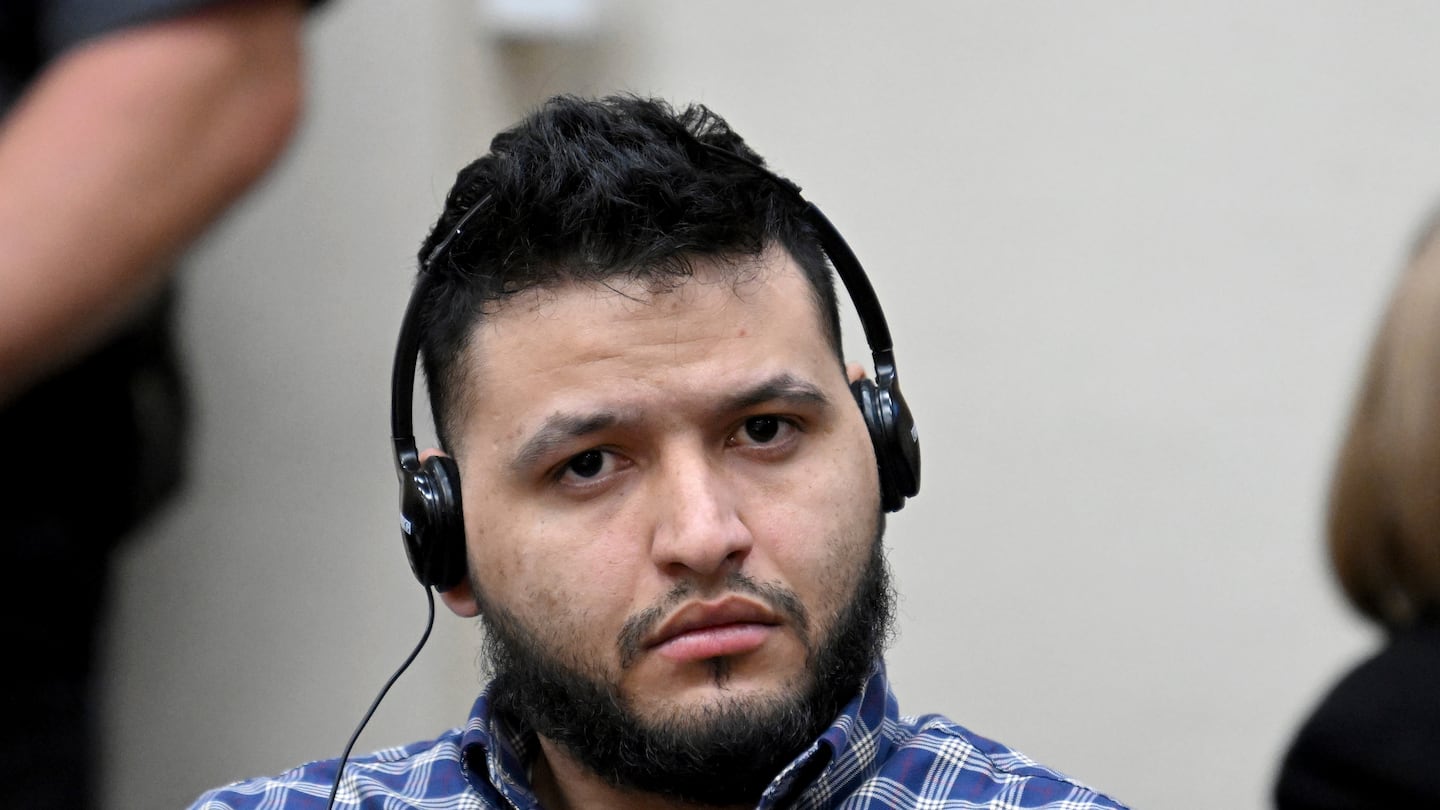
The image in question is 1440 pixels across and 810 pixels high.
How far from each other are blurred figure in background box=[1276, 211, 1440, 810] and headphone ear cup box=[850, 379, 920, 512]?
703mm

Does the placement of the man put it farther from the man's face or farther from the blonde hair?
the blonde hair

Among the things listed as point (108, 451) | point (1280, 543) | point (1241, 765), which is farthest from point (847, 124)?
point (108, 451)

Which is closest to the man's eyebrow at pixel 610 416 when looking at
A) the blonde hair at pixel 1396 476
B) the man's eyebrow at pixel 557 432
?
the man's eyebrow at pixel 557 432

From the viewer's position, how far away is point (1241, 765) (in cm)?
245

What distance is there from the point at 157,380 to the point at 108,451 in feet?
0.35

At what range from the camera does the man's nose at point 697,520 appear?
1525mm

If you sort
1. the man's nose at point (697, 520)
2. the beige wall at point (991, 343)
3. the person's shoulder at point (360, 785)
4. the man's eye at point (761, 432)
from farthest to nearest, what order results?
1. the beige wall at point (991, 343)
2. the person's shoulder at point (360, 785)
3. the man's eye at point (761, 432)
4. the man's nose at point (697, 520)

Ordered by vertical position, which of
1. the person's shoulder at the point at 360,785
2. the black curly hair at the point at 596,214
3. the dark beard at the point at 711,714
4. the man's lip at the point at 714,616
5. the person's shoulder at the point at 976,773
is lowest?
the person's shoulder at the point at 360,785

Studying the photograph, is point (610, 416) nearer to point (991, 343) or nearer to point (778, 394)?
point (778, 394)

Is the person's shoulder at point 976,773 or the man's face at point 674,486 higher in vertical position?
the man's face at point 674,486

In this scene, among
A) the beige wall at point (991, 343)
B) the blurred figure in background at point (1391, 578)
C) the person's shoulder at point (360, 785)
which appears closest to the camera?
the blurred figure in background at point (1391, 578)

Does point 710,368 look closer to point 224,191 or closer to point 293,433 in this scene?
point 224,191

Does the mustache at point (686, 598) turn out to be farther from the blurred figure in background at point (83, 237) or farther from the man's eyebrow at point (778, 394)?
the blurred figure in background at point (83, 237)

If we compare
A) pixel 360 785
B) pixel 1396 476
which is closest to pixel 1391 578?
pixel 1396 476
